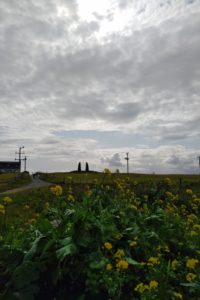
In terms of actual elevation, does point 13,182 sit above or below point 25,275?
above

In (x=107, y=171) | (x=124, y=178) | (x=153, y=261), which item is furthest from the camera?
(x=124, y=178)

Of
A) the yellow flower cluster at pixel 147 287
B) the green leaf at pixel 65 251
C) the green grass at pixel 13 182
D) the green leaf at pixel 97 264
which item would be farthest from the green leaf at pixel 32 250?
the green grass at pixel 13 182

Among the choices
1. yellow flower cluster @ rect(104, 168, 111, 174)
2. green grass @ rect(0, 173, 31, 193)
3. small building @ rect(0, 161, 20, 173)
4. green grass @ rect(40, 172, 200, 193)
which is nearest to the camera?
yellow flower cluster @ rect(104, 168, 111, 174)

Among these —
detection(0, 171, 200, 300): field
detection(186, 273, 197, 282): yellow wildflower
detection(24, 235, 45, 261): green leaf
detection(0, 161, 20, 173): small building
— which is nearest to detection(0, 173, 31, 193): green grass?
detection(0, 171, 200, 300): field

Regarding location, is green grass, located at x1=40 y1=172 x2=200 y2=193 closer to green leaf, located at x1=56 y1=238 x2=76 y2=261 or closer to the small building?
green leaf, located at x1=56 y1=238 x2=76 y2=261

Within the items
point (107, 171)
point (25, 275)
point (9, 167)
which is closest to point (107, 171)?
point (107, 171)

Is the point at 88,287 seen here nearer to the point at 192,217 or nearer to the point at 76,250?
the point at 76,250

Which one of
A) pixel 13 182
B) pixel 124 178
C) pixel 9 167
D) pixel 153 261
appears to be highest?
pixel 9 167

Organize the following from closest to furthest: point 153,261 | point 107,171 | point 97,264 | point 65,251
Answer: point 65,251, point 97,264, point 153,261, point 107,171

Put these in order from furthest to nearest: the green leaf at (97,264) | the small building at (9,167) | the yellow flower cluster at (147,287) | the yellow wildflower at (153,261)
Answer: the small building at (9,167), the yellow wildflower at (153,261), the green leaf at (97,264), the yellow flower cluster at (147,287)

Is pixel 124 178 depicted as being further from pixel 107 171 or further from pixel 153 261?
pixel 153 261

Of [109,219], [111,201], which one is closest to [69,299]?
[109,219]

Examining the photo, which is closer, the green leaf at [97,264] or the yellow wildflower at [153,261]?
the green leaf at [97,264]

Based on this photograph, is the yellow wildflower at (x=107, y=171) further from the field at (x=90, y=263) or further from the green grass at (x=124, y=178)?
the field at (x=90, y=263)
